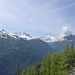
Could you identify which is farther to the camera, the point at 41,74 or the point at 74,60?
the point at 41,74

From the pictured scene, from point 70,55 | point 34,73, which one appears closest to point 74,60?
point 70,55

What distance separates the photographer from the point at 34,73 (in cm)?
10431

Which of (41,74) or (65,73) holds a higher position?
(65,73)

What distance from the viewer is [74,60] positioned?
7562cm

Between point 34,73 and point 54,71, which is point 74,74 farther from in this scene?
point 34,73

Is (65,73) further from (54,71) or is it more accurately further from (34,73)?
(34,73)

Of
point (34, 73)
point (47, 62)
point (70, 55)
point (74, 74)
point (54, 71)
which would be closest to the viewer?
point (74, 74)

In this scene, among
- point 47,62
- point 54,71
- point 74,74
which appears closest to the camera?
point 74,74

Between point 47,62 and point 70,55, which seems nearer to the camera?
point 70,55

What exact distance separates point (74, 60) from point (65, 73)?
27.6 metres

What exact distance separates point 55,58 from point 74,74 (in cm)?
1949

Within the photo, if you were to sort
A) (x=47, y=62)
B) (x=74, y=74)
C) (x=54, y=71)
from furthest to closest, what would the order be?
(x=47, y=62)
(x=54, y=71)
(x=74, y=74)

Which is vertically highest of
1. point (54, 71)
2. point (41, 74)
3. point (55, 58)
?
point (55, 58)

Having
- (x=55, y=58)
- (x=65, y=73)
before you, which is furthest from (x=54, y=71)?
(x=65, y=73)
